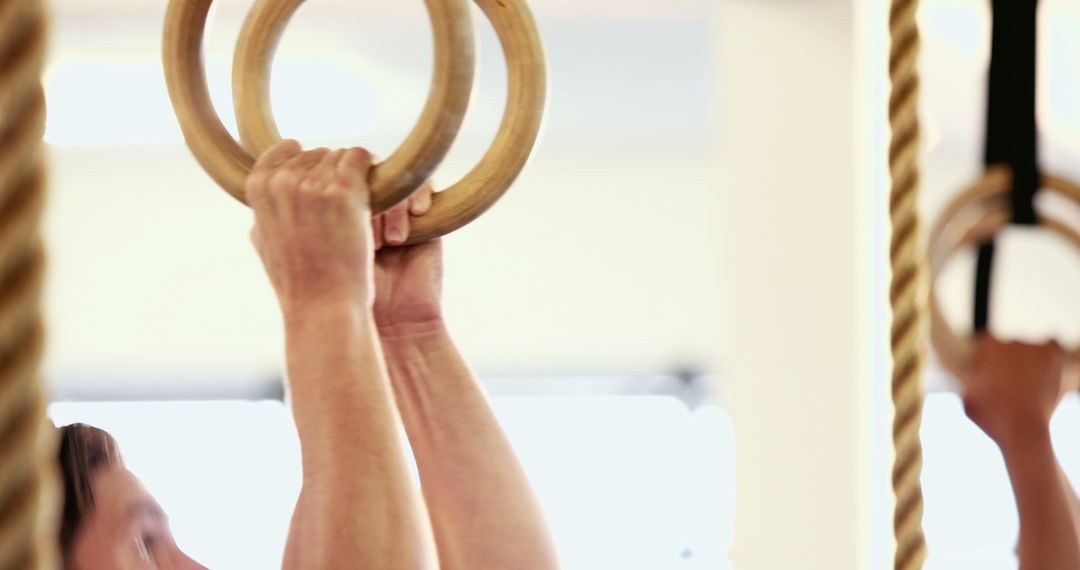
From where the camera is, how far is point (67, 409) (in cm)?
347

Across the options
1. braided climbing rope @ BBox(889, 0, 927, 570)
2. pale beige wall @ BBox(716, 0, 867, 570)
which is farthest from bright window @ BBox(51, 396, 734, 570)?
braided climbing rope @ BBox(889, 0, 927, 570)

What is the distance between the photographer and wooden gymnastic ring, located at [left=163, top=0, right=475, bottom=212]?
0.27m

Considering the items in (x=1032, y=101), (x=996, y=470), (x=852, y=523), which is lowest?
(x=996, y=470)

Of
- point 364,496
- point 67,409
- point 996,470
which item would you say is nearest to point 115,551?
point 364,496

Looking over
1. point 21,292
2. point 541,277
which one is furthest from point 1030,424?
point 541,277

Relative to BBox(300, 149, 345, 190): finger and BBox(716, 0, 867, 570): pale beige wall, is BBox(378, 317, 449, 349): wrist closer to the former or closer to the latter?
BBox(300, 149, 345, 190): finger

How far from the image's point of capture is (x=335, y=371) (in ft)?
0.87

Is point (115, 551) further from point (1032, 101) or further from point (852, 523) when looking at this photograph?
point (852, 523)

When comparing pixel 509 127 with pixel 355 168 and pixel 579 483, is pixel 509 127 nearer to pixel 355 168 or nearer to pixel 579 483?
pixel 355 168

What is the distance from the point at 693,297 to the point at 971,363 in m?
3.05

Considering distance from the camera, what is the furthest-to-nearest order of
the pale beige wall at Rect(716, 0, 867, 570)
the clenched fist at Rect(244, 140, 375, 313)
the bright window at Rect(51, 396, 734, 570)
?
the bright window at Rect(51, 396, 734, 570), the pale beige wall at Rect(716, 0, 867, 570), the clenched fist at Rect(244, 140, 375, 313)

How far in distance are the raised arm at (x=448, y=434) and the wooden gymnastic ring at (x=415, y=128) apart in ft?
0.12

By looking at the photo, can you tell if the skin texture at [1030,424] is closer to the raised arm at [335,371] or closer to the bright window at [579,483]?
the raised arm at [335,371]

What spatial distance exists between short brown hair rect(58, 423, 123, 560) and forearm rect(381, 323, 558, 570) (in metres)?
0.12
